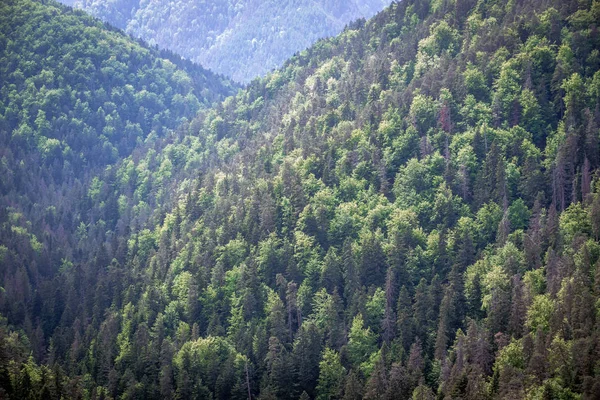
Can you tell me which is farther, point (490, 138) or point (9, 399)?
point (490, 138)

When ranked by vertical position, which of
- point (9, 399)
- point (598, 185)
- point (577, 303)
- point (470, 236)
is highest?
point (598, 185)

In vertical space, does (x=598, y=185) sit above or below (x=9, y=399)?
above

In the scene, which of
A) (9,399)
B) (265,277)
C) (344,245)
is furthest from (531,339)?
(9,399)

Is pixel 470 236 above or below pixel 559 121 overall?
below

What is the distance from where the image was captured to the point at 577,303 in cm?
13825

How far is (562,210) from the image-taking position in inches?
6969

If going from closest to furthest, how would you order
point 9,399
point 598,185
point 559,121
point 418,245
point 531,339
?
point 531,339
point 9,399
point 598,185
point 418,245
point 559,121

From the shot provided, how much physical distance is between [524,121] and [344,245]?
47727 millimetres

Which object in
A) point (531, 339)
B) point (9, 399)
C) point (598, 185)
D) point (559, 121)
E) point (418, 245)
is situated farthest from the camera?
point (559, 121)

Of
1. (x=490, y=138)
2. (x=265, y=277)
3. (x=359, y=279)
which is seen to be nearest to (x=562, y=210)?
(x=490, y=138)

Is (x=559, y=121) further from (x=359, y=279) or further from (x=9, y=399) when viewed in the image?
(x=9, y=399)

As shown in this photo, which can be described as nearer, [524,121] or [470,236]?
[470,236]

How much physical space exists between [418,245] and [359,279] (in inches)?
524

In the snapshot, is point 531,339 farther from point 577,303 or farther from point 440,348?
point 440,348
